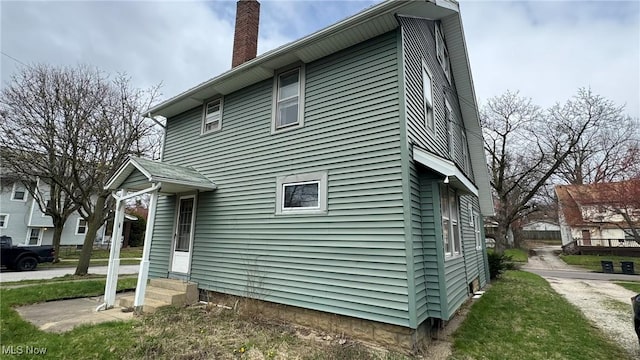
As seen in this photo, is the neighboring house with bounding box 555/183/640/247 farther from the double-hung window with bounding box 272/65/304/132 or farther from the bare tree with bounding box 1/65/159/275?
the bare tree with bounding box 1/65/159/275

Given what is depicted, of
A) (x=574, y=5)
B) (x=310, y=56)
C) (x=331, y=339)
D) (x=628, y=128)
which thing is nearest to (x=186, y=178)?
(x=310, y=56)

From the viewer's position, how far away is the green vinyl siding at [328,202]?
16.6ft

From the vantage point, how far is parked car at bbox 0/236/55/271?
15.3 metres

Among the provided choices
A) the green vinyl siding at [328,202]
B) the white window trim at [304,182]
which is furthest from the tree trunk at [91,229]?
the white window trim at [304,182]

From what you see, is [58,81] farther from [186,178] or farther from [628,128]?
[628,128]

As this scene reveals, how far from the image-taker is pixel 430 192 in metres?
5.56

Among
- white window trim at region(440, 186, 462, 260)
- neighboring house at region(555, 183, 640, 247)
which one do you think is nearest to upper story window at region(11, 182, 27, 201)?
white window trim at region(440, 186, 462, 260)

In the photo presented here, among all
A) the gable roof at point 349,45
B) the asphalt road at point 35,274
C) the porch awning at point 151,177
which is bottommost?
the asphalt road at point 35,274

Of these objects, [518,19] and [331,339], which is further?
[518,19]

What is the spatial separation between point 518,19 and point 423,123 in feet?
27.3

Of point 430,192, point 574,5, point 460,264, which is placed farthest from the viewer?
point 574,5

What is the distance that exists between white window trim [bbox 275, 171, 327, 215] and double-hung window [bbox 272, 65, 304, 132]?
123 centimetres

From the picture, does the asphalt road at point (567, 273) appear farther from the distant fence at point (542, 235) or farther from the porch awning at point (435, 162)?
the distant fence at point (542, 235)

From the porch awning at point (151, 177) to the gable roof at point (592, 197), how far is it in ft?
76.7
